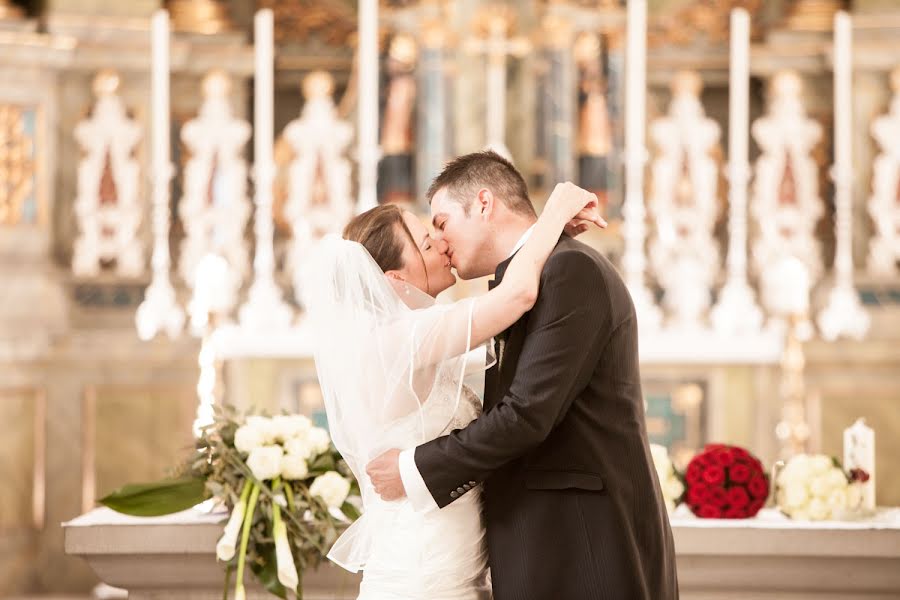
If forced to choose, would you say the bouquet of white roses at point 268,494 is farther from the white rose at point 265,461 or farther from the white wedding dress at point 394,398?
the white wedding dress at point 394,398

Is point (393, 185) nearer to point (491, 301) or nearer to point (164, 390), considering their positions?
point (164, 390)

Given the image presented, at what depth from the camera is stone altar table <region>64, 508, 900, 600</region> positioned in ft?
12.0

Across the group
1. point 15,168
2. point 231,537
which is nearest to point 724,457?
point 231,537

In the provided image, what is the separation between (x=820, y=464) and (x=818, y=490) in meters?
0.10

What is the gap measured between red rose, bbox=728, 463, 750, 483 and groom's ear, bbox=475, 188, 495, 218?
3.73 feet

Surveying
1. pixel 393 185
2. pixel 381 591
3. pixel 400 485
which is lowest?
pixel 381 591

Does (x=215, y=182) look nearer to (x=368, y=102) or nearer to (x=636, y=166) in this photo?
(x=368, y=102)

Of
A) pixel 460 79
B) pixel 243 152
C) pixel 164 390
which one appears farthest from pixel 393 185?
pixel 164 390

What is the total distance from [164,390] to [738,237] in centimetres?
301

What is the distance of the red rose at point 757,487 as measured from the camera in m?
3.76

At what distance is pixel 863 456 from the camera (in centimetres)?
385

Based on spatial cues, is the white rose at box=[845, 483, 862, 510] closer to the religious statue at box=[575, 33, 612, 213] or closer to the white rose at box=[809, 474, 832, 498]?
the white rose at box=[809, 474, 832, 498]

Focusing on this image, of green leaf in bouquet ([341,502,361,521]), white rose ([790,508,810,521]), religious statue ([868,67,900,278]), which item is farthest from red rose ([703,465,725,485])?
religious statue ([868,67,900,278])

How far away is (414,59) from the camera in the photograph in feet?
23.4
